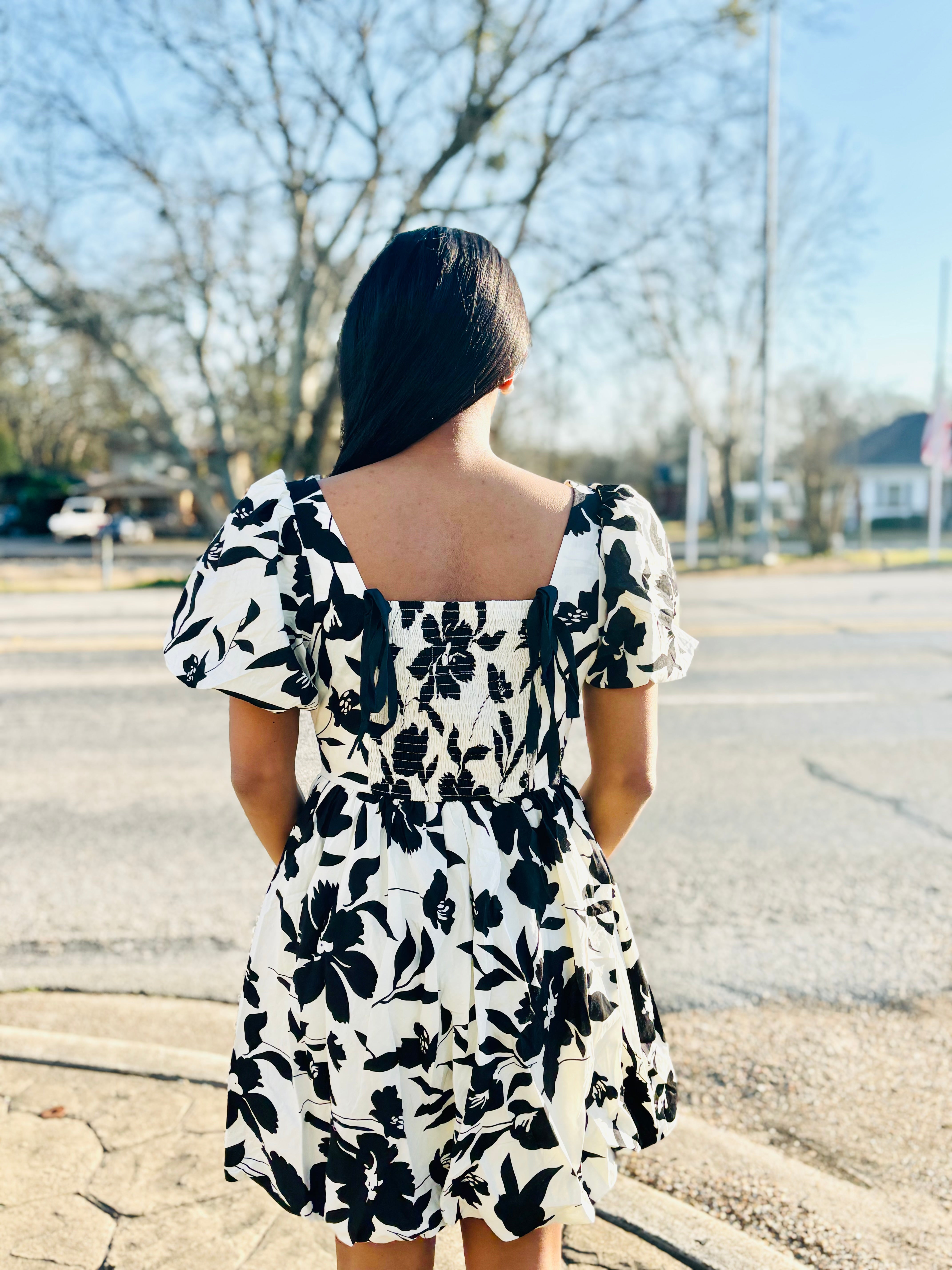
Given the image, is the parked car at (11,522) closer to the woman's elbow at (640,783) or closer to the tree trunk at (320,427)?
the tree trunk at (320,427)

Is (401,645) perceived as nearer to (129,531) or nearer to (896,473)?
(129,531)

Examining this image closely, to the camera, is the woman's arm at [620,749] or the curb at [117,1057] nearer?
the woman's arm at [620,749]

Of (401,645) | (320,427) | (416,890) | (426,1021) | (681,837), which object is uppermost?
(320,427)

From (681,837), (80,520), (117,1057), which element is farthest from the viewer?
(80,520)

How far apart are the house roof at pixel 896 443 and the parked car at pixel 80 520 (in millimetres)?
35174

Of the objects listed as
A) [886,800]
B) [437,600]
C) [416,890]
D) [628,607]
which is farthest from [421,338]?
[886,800]

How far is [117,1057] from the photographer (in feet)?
8.97

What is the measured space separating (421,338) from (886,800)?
15.2ft

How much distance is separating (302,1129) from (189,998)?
2.03 metres

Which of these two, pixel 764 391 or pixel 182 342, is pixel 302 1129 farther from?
pixel 764 391

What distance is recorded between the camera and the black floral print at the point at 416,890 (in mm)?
1374

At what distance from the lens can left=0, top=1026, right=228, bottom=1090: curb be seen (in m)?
2.67

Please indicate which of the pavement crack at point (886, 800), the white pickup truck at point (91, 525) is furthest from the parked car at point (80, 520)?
the pavement crack at point (886, 800)

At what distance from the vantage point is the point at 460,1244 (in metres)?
2.12
